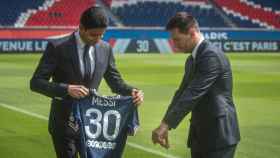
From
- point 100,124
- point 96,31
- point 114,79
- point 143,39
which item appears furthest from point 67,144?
point 143,39

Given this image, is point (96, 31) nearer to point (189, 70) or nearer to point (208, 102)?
point (189, 70)

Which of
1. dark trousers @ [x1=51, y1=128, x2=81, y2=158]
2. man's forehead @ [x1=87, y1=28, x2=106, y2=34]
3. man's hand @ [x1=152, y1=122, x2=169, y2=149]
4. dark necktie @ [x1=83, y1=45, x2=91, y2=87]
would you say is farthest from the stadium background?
man's hand @ [x1=152, y1=122, x2=169, y2=149]

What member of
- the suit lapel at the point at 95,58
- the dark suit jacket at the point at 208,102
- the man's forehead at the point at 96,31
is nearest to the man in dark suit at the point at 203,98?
the dark suit jacket at the point at 208,102

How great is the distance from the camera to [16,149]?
1180cm

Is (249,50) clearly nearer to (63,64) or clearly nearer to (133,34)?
(133,34)

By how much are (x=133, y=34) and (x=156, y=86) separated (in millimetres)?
17146

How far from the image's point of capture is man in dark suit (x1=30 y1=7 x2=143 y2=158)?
21.4ft

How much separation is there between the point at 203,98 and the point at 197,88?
16 centimetres

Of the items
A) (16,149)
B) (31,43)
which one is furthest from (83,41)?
(31,43)

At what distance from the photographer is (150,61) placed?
32.9 metres

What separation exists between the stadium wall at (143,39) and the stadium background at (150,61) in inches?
1.9

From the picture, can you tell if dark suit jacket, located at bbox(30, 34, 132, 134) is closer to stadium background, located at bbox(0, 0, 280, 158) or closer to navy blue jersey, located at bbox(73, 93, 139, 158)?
navy blue jersey, located at bbox(73, 93, 139, 158)

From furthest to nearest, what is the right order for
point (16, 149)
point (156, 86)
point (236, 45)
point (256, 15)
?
point (256, 15)
point (236, 45)
point (156, 86)
point (16, 149)

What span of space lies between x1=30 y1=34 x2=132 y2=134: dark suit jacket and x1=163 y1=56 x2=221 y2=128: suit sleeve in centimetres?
101
